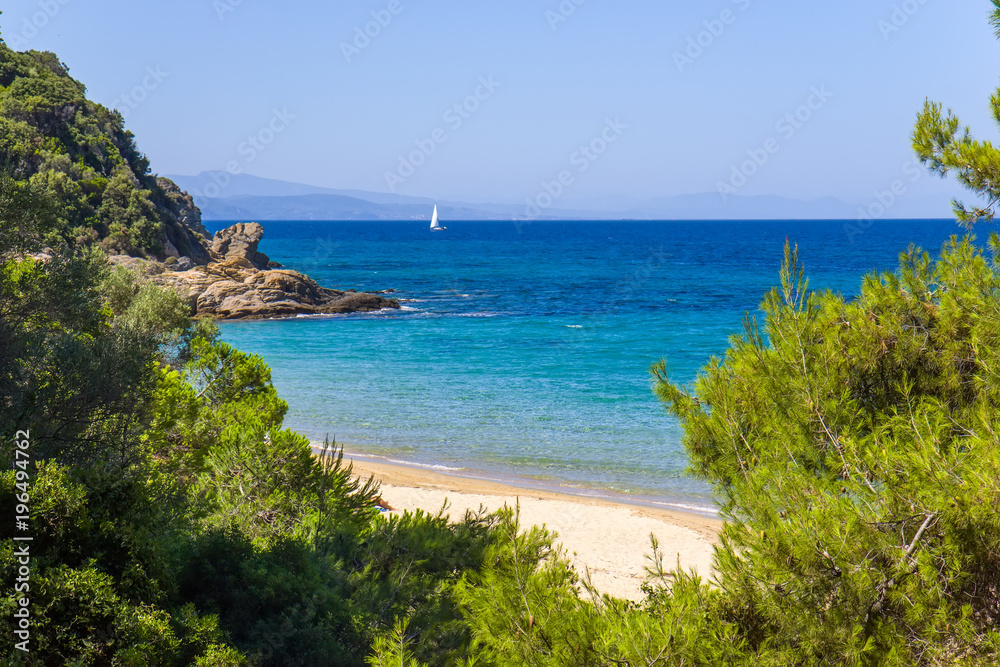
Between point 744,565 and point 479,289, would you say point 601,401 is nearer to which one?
point 744,565

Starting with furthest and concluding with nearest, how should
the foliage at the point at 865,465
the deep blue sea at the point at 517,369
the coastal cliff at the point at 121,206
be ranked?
the coastal cliff at the point at 121,206
the deep blue sea at the point at 517,369
the foliage at the point at 865,465

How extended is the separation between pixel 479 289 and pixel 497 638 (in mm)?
48903

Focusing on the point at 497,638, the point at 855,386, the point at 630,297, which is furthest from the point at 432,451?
the point at 630,297

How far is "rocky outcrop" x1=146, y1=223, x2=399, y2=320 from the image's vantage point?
3706 cm

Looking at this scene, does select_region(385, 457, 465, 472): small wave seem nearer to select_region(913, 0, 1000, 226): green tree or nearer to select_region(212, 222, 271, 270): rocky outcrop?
select_region(913, 0, 1000, 226): green tree

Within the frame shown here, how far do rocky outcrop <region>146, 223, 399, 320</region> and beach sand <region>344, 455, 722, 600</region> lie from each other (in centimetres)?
2455

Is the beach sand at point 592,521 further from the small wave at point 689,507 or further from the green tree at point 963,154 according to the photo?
the green tree at point 963,154

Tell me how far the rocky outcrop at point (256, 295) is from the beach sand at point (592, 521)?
24.6m

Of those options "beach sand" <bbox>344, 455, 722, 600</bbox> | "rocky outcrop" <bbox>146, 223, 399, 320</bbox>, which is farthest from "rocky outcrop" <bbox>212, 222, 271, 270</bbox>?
"beach sand" <bbox>344, 455, 722, 600</bbox>

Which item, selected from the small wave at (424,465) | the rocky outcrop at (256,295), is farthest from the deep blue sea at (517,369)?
the rocky outcrop at (256,295)

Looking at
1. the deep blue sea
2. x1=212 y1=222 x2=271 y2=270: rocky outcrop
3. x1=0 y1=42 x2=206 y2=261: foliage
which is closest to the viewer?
the deep blue sea

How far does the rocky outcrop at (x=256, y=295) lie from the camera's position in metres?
37.1

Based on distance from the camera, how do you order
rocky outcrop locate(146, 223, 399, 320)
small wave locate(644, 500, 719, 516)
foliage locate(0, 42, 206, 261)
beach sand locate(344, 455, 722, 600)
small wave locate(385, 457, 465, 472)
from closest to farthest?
beach sand locate(344, 455, 722, 600) → small wave locate(644, 500, 719, 516) → small wave locate(385, 457, 465, 472) → foliage locate(0, 42, 206, 261) → rocky outcrop locate(146, 223, 399, 320)

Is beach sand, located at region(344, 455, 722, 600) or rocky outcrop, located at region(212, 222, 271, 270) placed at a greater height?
rocky outcrop, located at region(212, 222, 271, 270)
